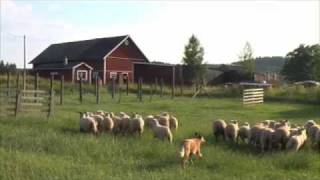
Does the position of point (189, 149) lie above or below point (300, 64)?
below

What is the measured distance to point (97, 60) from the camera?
222ft

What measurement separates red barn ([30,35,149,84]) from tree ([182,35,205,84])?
12.9 m

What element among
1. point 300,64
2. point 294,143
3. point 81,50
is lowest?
point 294,143

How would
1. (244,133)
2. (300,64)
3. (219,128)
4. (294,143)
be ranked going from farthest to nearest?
(300,64)
(219,128)
(244,133)
(294,143)

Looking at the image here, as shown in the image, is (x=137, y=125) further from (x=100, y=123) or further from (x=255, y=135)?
(x=255, y=135)

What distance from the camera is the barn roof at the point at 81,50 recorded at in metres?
68.9

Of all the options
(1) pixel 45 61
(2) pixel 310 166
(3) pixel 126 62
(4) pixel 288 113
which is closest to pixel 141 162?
(2) pixel 310 166

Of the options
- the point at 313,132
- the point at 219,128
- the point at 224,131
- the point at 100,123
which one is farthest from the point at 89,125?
the point at 313,132

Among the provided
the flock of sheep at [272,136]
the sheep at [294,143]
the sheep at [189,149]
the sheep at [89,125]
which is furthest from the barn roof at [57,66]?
the sheep at [189,149]

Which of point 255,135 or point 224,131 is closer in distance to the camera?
point 255,135

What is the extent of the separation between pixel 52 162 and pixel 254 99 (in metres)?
28.6

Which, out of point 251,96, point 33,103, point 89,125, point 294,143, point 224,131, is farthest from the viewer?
point 251,96

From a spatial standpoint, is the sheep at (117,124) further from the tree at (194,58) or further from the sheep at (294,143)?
the tree at (194,58)

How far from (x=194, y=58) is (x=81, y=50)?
67.9 feet
